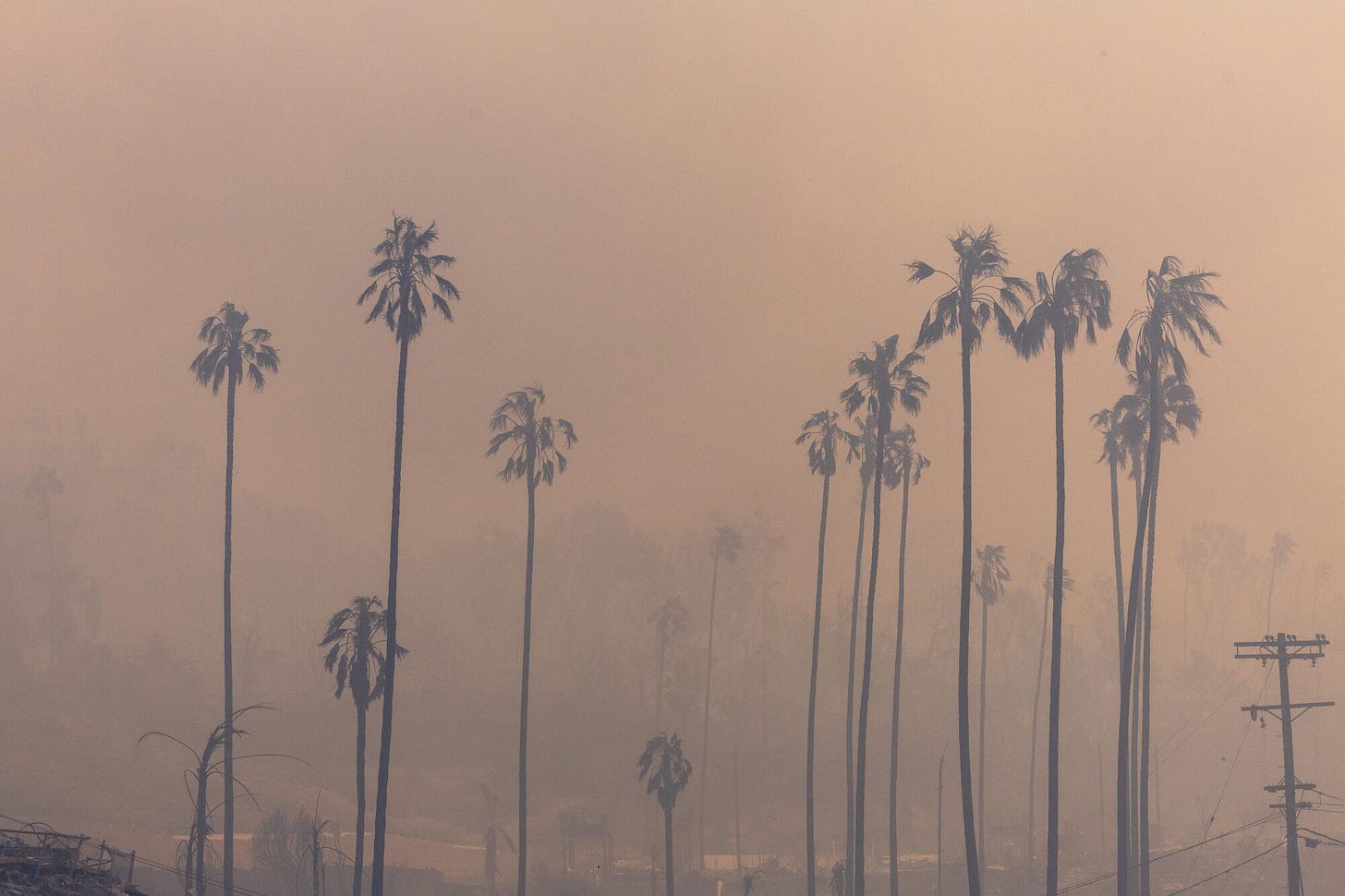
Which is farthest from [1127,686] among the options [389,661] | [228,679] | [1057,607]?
[228,679]

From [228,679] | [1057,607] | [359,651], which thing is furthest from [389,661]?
[1057,607]

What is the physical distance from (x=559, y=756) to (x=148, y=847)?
77720 millimetres

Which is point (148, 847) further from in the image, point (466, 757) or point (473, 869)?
point (466, 757)

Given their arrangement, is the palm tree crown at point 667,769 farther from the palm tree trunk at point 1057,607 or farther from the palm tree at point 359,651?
the palm tree trunk at point 1057,607

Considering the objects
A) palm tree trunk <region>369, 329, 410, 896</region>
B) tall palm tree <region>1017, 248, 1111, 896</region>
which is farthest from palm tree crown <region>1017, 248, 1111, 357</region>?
palm tree trunk <region>369, 329, 410, 896</region>

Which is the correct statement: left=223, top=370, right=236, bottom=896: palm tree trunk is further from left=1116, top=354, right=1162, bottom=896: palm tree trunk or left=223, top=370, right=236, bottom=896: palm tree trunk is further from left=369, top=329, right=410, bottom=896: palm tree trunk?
left=1116, top=354, right=1162, bottom=896: palm tree trunk

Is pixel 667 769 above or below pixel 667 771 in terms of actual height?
above

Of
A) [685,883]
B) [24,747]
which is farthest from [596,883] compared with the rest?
[24,747]

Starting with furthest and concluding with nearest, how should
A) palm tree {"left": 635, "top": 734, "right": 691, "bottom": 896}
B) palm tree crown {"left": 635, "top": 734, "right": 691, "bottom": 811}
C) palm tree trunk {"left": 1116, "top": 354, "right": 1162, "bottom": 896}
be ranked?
palm tree crown {"left": 635, "top": 734, "right": 691, "bottom": 811} < palm tree {"left": 635, "top": 734, "right": 691, "bottom": 896} < palm tree trunk {"left": 1116, "top": 354, "right": 1162, "bottom": 896}

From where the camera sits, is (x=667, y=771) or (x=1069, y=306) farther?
(x=667, y=771)

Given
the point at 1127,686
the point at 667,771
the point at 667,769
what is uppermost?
the point at 1127,686

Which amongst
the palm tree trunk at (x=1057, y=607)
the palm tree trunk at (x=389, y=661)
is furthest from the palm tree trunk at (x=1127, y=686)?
the palm tree trunk at (x=389, y=661)

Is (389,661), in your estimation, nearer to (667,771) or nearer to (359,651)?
(359,651)

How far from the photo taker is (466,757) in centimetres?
18850
